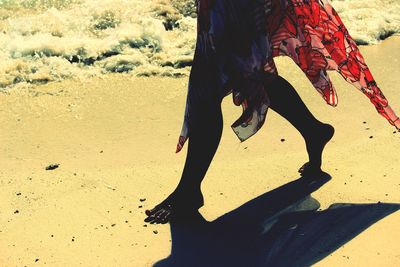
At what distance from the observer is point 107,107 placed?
4652 mm

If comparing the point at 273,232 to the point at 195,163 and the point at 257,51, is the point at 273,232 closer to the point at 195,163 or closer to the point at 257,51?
the point at 195,163

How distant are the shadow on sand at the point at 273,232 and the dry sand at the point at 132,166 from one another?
2.5 inches

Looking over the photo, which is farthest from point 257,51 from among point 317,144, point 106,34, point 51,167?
point 106,34

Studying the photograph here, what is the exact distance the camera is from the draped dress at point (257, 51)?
2998mm

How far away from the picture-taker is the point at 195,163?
3.19 m

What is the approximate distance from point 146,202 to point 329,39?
120cm

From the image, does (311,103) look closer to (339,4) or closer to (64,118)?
(64,118)

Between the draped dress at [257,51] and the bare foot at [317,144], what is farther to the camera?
the bare foot at [317,144]

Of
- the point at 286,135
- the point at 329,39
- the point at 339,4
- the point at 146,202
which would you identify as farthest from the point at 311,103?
the point at 339,4

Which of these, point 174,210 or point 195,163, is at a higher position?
point 195,163

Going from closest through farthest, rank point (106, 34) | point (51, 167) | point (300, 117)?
A: point (300, 117) < point (51, 167) < point (106, 34)

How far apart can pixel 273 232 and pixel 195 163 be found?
1.56 feet

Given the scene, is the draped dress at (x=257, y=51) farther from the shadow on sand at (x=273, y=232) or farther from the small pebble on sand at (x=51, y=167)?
the small pebble on sand at (x=51, y=167)

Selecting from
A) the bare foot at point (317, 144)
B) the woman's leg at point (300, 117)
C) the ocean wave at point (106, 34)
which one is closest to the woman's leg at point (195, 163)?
the woman's leg at point (300, 117)
